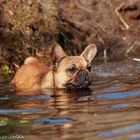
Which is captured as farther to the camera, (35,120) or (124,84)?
(124,84)

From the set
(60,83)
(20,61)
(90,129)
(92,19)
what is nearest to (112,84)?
(60,83)

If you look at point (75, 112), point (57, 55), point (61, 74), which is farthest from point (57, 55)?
point (75, 112)

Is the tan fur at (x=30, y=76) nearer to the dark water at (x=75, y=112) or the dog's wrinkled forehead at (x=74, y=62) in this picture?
the dark water at (x=75, y=112)

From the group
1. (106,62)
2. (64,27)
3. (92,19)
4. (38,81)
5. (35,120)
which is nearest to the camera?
(35,120)

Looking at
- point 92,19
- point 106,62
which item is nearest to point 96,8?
point 92,19

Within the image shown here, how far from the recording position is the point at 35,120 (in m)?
7.52

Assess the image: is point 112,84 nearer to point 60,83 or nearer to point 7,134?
point 60,83

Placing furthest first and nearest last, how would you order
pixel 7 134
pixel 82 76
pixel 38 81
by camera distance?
1. pixel 38 81
2. pixel 82 76
3. pixel 7 134

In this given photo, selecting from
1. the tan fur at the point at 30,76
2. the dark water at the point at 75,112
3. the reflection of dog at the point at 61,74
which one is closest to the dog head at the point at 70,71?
the reflection of dog at the point at 61,74

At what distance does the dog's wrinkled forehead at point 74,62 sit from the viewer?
11500 millimetres

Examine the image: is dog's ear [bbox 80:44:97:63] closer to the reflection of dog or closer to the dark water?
the reflection of dog

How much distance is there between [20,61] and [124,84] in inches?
156

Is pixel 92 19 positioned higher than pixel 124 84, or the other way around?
pixel 92 19

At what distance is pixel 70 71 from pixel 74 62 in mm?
200
